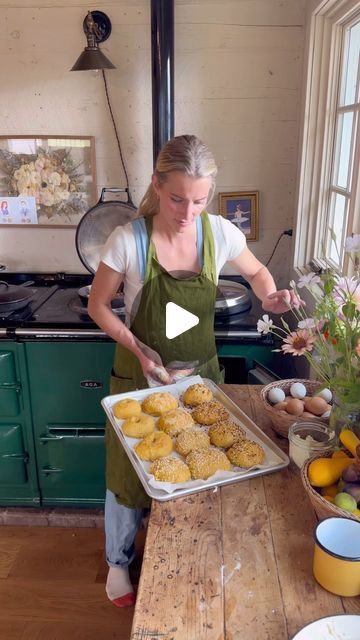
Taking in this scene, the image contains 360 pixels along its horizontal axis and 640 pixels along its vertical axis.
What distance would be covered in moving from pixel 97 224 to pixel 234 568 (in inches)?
67.3

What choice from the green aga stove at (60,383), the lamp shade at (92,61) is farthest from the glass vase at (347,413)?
the lamp shade at (92,61)

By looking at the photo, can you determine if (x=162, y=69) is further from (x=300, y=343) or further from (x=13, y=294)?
(x=300, y=343)

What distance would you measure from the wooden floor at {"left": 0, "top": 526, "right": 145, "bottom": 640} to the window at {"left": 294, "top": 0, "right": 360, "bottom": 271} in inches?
53.1

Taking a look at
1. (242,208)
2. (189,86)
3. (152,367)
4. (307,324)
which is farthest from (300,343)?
(189,86)

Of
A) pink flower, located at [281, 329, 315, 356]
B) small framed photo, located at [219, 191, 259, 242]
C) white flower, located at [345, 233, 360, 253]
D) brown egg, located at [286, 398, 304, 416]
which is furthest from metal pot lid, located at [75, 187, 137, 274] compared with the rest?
white flower, located at [345, 233, 360, 253]

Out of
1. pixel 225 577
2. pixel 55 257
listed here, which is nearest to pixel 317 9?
pixel 55 257

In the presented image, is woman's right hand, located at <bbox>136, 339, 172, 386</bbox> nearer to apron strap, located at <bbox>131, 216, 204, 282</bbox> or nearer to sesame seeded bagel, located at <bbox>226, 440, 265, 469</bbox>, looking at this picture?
apron strap, located at <bbox>131, 216, 204, 282</bbox>

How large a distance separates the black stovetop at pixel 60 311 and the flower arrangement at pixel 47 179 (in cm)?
31

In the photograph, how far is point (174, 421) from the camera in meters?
1.22

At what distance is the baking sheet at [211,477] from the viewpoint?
40.7 inches

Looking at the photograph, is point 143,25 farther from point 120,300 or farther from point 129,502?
point 129,502

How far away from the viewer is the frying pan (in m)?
2.06

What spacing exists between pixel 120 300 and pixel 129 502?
0.87 meters

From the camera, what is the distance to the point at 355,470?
94cm
